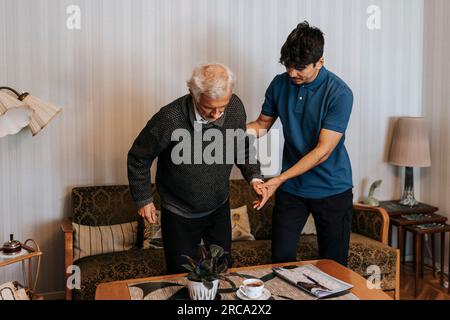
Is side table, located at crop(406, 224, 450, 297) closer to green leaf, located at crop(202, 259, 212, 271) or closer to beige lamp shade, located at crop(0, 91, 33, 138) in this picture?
green leaf, located at crop(202, 259, 212, 271)

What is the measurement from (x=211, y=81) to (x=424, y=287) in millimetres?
2466

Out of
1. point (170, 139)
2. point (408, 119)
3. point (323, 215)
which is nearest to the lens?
point (170, 139)

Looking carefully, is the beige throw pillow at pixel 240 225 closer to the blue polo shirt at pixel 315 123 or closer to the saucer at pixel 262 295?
the blue polo shirt at pixel 315 123

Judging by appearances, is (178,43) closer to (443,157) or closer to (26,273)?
(26,273)

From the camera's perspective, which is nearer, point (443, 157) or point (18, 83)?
point (18, 83)

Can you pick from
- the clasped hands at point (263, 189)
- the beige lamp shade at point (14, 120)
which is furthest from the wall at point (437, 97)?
the beige lamp shade at point (14, 120)

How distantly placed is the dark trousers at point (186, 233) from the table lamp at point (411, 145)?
1.93 meters

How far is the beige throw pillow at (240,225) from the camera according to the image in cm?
325

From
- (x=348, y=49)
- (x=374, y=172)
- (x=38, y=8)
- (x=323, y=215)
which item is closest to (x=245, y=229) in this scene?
(x=323, y=215)

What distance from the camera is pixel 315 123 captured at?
246 centimetres

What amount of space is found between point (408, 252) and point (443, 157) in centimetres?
83

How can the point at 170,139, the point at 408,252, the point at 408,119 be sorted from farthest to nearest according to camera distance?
the point at 408,252, the point at 408,119, the point at 170,139

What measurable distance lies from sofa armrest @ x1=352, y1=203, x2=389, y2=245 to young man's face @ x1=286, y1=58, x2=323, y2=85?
1262mm

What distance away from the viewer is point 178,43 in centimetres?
338
